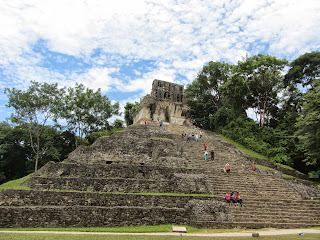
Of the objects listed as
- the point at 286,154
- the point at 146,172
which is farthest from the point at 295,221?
the point at 286,154

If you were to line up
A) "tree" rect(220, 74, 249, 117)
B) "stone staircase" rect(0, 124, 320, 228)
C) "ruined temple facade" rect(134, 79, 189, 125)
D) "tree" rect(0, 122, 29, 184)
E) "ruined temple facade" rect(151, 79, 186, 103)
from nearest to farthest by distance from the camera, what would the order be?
1. "stone staircase" rect(0, 124, 320, 228)
2. "tree" rect(0, 122, 29, 184)
3. "tree" rect(220, 74, 249, 117)
4. "ruined temple facade" rect(134, 79, 189, 125)
5. "ruined temple facade" rect(151, 79, 186, 103)

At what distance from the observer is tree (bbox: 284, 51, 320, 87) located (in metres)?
30.4

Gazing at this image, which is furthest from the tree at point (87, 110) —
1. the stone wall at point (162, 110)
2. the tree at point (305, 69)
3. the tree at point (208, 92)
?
the tree at point (305, 69)

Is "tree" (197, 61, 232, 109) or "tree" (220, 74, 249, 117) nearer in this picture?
"tree" (220, 74, 249, 117)

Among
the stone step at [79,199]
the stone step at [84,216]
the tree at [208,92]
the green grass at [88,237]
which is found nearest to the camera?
the green grass at [88,237]

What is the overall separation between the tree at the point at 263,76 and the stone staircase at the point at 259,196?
48.8ft

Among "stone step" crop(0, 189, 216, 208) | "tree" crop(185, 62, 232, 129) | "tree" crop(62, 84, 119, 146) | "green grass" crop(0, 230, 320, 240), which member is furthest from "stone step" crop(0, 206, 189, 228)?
"tree" crop(185, 62, 232, 129)

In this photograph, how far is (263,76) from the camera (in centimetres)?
3102

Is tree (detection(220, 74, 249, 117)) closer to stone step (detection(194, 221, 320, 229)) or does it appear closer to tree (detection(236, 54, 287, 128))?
tree (detection(236, 54, 287, 128))

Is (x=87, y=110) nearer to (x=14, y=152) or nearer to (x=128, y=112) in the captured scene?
(x=14, y=152)

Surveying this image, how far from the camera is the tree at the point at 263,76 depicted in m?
30.6

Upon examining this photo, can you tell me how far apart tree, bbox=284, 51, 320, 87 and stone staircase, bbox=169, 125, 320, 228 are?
19003mm

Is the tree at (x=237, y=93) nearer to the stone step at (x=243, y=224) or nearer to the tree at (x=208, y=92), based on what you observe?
the tree at (x=208, y=92)

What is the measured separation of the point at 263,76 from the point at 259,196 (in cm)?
2146
